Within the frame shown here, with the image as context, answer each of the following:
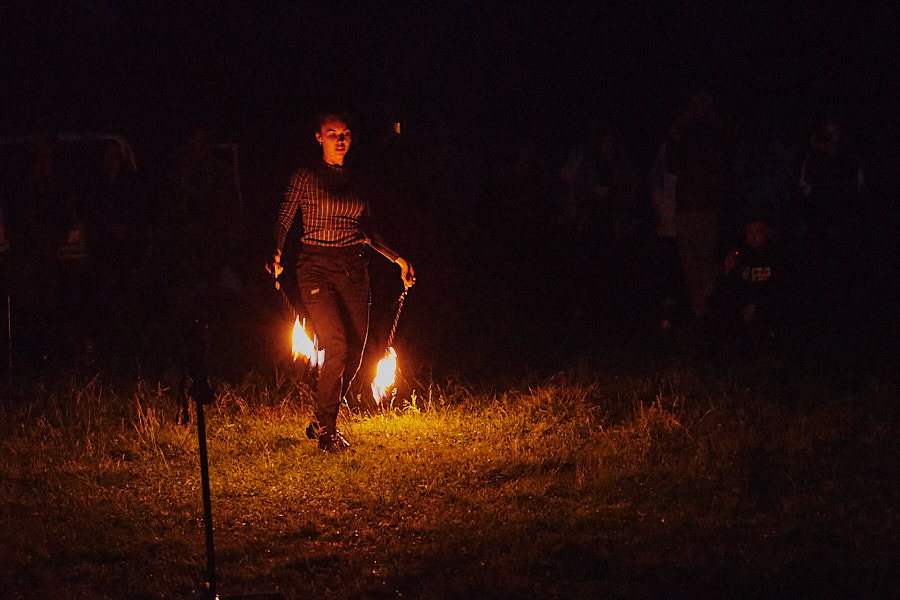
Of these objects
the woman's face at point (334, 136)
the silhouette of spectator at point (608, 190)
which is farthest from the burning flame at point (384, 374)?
the silhouette of spectator at point (608, 190)

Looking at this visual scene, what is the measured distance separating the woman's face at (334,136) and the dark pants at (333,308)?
0.68 meters

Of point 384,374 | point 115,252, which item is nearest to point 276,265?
point 384,374

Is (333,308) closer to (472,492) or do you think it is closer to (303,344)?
(303,344)

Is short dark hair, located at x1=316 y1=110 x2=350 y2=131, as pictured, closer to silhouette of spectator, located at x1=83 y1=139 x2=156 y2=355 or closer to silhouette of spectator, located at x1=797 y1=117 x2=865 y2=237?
silhouette of spectator, located at x1=83 y1=139 x2=156 y2=355

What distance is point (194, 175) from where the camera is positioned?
14.6 meters

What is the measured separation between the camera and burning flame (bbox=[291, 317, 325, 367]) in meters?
8.98

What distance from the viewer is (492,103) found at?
1948cm

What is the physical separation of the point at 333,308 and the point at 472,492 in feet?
5.51

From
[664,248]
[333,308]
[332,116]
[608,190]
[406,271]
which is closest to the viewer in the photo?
[332,116]

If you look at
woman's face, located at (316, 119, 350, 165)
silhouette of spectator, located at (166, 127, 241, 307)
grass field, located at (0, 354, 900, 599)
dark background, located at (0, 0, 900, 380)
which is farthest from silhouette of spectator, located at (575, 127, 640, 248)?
woman's face, located at (316, 119, 350, 165)

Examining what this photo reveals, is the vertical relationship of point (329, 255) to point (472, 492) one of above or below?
above

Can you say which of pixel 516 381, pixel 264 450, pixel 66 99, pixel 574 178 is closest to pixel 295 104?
pixel 66 99

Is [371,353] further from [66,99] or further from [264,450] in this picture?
[66,99]

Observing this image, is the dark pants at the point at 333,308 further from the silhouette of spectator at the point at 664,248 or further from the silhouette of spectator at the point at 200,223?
the silhouette of spectator at the point at 200,223
